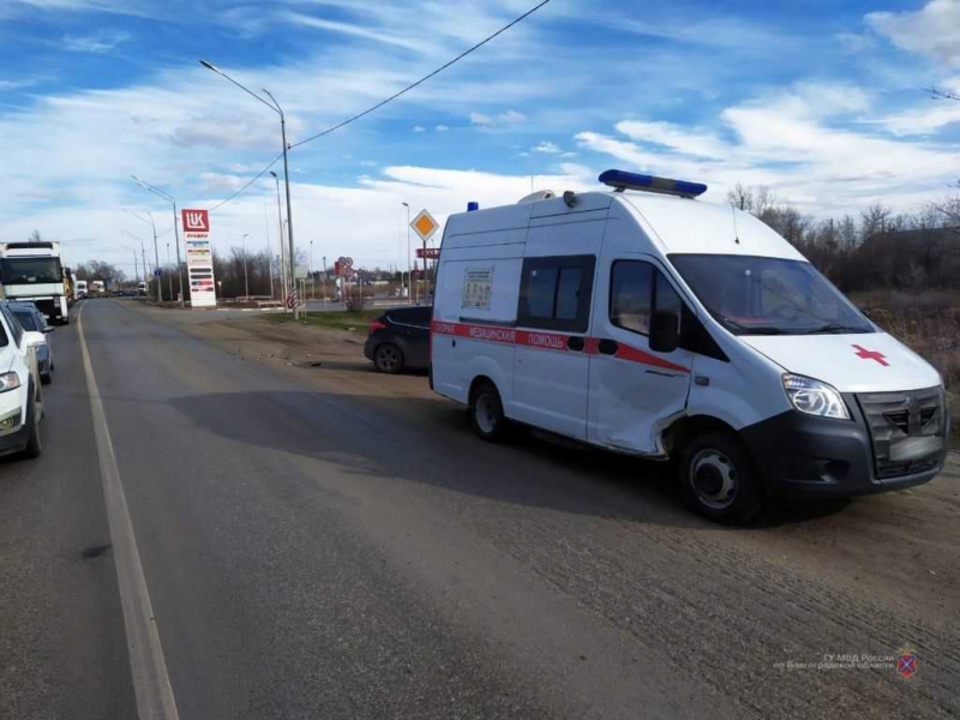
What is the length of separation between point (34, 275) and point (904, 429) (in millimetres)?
35624

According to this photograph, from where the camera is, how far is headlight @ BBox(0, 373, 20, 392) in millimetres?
6500

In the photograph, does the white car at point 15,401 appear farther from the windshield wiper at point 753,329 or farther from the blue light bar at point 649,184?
the windshield wiper at point 753,329

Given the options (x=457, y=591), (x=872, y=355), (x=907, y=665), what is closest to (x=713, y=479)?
(x=872, y=355)

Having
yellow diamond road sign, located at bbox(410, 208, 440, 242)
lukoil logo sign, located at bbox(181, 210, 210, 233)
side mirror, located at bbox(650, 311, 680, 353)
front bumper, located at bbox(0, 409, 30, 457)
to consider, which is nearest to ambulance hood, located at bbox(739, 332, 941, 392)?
side mirror, located at bbox(650, 311, 680, 353)

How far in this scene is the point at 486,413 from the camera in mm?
7883

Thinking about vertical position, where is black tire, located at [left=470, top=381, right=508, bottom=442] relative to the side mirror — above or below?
below

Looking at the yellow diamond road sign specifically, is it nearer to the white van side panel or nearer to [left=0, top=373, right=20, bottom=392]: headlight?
the white van side panel

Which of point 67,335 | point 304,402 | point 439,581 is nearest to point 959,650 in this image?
point 439,581

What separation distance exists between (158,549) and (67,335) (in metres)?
25.2

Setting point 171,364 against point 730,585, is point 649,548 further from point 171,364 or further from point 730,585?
point 171,364

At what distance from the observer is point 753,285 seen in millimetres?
5547

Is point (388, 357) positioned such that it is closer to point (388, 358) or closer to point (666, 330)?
point (388, 358)

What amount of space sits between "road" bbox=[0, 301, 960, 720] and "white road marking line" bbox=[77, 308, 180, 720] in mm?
46

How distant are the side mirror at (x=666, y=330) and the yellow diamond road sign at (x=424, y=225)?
511 inches
